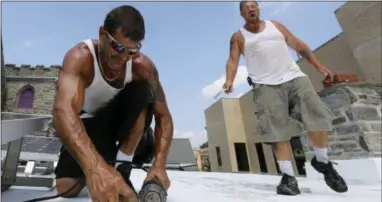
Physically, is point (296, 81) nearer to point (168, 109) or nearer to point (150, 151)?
point (168, 109)

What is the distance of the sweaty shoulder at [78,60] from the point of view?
87 cm

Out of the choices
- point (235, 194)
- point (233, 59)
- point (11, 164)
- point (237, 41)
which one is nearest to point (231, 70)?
point (233, 59)

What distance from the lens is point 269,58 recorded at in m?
1.56

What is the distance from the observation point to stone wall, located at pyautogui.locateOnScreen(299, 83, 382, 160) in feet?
7.04

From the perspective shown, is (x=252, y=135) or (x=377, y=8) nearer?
(x=377, y=8)

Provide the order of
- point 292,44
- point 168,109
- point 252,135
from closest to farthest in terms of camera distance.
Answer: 1. point 168,109
2. point 292,44
3. point 252,135

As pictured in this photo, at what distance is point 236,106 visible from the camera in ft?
35.9

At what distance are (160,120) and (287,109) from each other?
81 centimetres

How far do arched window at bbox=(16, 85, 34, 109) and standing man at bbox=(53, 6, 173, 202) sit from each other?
11247 mm

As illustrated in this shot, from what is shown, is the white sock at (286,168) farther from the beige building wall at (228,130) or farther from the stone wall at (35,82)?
the stone wall at (35,82)

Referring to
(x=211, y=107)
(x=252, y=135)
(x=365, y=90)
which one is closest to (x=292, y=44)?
(x=365, y=90)

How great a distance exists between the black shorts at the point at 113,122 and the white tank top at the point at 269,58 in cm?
81

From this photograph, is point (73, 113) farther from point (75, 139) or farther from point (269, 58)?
point (269, 58)

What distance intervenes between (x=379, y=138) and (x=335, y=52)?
4.72 metres
